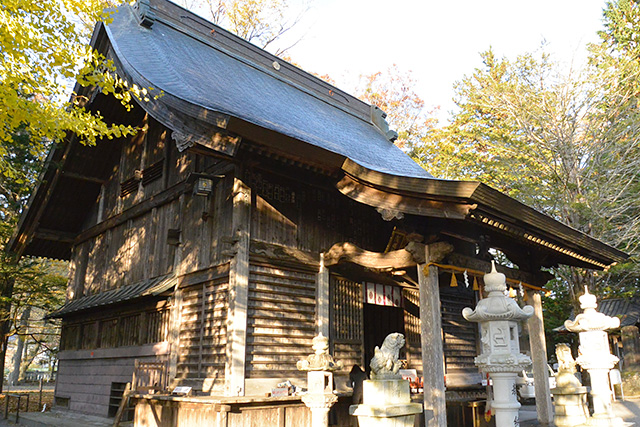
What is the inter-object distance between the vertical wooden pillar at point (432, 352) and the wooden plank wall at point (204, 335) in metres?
3.31

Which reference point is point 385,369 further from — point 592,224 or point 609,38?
point 609,38

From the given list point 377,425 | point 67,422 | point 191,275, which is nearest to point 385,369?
point 377,425

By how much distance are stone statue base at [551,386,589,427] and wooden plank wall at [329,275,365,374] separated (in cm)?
429

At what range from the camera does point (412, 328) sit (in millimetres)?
11695

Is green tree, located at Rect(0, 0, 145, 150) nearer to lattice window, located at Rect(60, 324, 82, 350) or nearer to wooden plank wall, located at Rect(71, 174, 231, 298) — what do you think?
wooden plank wall, located at Rect(71, 174, 231, 298)

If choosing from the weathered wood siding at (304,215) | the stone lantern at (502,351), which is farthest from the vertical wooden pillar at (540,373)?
the weathered wood siding at (304,215)

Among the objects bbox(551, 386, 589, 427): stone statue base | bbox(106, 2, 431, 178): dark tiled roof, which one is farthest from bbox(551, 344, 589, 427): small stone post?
bbox(106, 2, 431, 178): dark tiled roof

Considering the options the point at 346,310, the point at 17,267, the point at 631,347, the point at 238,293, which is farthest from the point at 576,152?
the point at 17,267

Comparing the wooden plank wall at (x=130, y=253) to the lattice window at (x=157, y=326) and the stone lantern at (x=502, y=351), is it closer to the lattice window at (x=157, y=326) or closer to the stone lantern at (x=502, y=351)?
the lattice window at (x=157, y=326)

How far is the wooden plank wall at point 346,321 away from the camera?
374 inches

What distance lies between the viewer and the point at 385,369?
646 cm

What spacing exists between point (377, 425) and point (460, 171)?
18020mm

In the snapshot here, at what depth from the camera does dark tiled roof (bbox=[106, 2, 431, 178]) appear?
9.21 m

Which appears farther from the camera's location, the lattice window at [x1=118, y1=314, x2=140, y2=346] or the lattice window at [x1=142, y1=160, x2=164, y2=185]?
the lattice window at [x1=142, y1=160, x2=164, y2=185]
